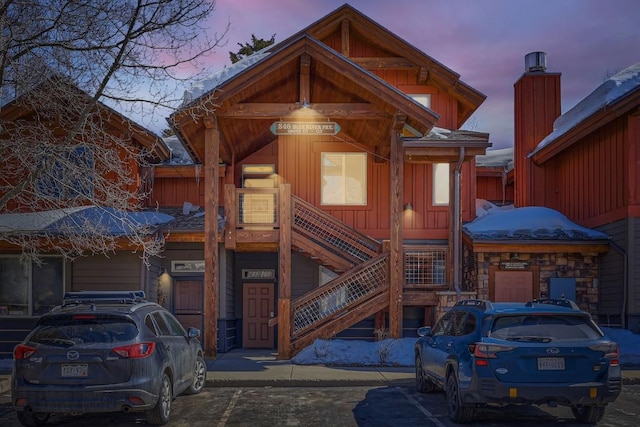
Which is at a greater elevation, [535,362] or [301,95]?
[301,95]

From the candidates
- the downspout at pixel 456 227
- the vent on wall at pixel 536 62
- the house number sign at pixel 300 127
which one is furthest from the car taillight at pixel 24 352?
the vent on wall at pixel 536 62

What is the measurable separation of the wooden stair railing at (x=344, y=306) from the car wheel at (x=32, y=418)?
7.69 m

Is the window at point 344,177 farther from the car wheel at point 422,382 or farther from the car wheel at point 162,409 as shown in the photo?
the car wheel at point 162,409

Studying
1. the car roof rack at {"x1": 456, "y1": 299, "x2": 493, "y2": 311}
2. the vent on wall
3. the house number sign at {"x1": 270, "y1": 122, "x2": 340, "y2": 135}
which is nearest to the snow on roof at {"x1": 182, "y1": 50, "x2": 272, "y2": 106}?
the house number sign at {"x1": 270, "y1": 122, "x2": 340, "y2": 135}

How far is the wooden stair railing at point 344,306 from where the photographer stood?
52.6ft

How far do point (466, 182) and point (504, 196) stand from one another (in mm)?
7433

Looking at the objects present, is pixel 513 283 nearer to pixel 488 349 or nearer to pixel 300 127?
pixel 300 127

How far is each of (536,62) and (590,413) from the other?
1994 cm

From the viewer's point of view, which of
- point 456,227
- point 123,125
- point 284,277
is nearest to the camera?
point 284,277

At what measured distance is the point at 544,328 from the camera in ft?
27.8

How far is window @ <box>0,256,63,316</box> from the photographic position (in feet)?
60.5

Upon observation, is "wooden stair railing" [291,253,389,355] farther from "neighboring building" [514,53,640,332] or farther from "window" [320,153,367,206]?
"neighboring building" [514,53,640,332]

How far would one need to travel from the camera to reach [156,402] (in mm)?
→ 8578

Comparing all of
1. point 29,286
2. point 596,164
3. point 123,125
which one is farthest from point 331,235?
point 29,286
